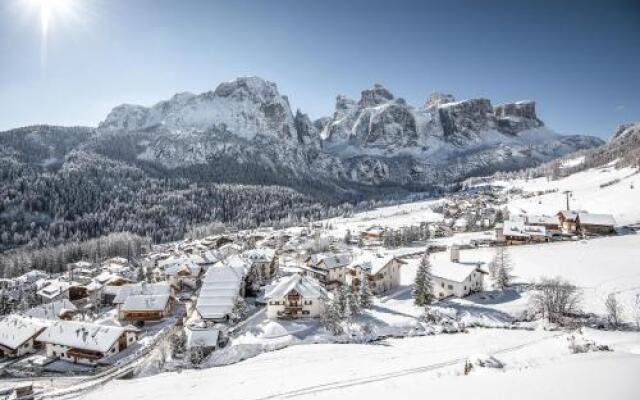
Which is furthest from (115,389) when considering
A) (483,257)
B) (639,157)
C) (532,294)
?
(639,157)

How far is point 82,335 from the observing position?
2208 inches

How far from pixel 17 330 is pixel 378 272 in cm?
5632

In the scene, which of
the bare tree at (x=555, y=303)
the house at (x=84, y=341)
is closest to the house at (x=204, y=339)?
the house at (x=84, y=341)

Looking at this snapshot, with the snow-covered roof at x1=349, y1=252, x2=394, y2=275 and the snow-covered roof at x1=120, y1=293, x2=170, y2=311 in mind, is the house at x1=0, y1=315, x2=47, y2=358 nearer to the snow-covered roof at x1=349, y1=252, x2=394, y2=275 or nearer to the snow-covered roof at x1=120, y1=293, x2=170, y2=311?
the snow-covered roof at x1=120, y1=293, x2=170, y2=311

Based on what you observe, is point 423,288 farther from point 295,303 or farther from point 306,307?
point 295,303

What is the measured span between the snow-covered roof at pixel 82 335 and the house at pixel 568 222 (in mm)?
106563

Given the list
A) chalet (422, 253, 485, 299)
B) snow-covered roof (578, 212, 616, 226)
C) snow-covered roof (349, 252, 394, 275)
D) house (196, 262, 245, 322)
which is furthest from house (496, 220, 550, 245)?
house (196, 262, 245, 322)

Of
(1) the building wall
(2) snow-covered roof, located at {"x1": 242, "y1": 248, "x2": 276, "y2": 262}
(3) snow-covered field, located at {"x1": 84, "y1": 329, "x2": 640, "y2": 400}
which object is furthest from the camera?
(2) snow-covered roof, located at {"x1": 242, "y1": 248, "x2": 276, "y2": 262}

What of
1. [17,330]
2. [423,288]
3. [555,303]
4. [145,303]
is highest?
[423,288]

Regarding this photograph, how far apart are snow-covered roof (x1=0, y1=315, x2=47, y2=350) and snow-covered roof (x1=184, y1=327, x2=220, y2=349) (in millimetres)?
29654

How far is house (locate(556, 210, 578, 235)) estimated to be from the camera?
108500 mm

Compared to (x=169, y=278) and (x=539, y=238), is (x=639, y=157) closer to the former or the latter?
(x=539, y=238)

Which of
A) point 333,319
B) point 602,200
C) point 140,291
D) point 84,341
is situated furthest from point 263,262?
point 602,200

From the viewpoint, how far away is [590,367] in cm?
2048
